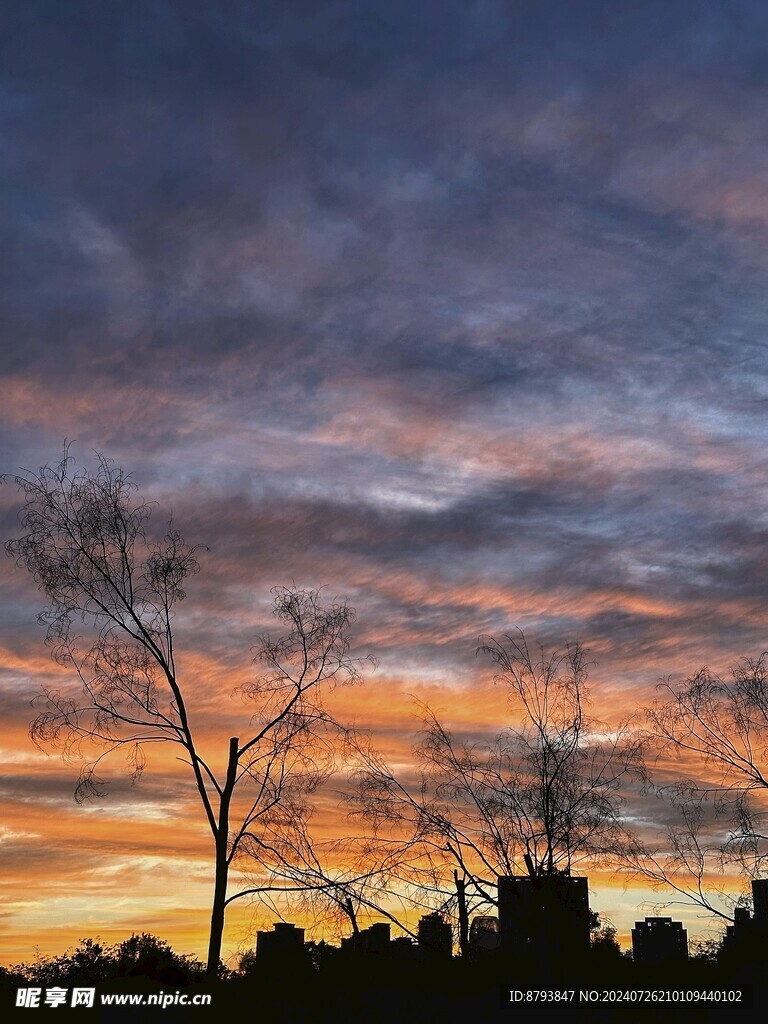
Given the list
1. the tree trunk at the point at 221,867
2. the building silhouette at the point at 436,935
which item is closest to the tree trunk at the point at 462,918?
the building silhouette at the point at 436,935

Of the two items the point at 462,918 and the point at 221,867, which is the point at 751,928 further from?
the point at 221,867

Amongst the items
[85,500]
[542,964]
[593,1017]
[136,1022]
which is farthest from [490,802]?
[85,500]

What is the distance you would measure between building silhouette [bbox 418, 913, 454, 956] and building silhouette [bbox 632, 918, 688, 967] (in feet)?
23.5

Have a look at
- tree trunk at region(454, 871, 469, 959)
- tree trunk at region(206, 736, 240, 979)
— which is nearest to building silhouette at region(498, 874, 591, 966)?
tree trunk at region(454, 871, 469, 959)

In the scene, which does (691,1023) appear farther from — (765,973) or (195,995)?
(195,995)

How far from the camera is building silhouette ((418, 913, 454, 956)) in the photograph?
30422 millimetres

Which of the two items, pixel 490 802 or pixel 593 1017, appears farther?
pixel 490 802

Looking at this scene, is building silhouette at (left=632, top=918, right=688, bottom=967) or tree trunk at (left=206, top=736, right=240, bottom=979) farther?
building silhouette at (left=632, top=918, right=688, bottom=967)

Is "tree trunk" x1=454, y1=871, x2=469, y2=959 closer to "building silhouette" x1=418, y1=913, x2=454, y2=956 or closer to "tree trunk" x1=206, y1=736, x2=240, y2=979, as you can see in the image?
"building silhouette" x1=418, y1=913, x2=454, y2=956

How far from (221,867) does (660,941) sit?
16.2 m

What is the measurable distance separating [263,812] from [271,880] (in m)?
1.71

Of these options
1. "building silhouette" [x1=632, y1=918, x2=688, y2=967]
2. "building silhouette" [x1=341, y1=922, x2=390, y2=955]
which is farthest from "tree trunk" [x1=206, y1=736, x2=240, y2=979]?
"building silhouette" [x1=632, y1=918, x2=688, y2=967]

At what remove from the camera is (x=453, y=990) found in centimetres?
2877

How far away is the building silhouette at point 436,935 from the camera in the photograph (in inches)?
1198
